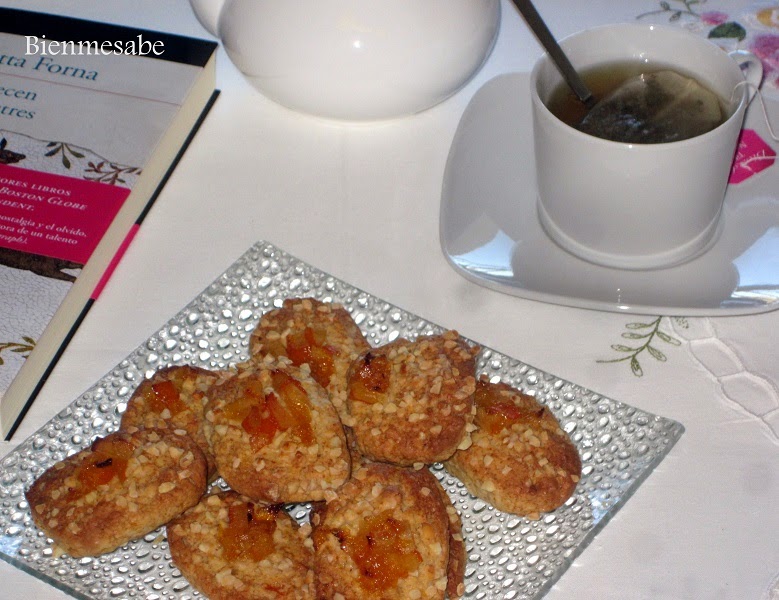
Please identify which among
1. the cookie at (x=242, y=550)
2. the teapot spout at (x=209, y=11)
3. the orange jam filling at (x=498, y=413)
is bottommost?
the orange jam filling at (x=498, y=413)

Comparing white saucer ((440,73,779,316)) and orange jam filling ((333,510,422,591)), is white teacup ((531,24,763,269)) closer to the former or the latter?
white saucer ((440,73,779,316))

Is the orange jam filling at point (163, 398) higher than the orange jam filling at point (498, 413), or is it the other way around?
the orange jam filling at point (163, 398)

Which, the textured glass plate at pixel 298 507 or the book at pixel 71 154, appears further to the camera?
the book at pixel 71 154

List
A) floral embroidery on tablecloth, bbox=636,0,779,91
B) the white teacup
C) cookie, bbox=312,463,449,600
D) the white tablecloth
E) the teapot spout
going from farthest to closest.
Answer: floral embroidery on tablecloth, bbox=636,0,779,91
the teapot spout
the white teacup
the white tablecloth
cookie, bbox=312,463,449,600

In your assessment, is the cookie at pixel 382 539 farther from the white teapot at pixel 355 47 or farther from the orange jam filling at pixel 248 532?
the white teapot at pixel 355 47

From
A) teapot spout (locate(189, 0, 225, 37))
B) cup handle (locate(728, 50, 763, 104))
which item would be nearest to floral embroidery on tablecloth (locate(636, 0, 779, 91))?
cup handle (locate(728, 50, 763, 104))

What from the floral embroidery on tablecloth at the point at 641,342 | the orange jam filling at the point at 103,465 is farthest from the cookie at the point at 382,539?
the floral embroidery on tablecloth at the point at 641,342

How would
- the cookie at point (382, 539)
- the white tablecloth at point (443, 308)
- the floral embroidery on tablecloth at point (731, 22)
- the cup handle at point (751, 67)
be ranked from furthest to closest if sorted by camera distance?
the floral embroidery on tablecloth at point (731, 22) → the cup handle at point (751, 67) → the white tablecloth at point (443, 308) → the cookie at point (382, 539)
